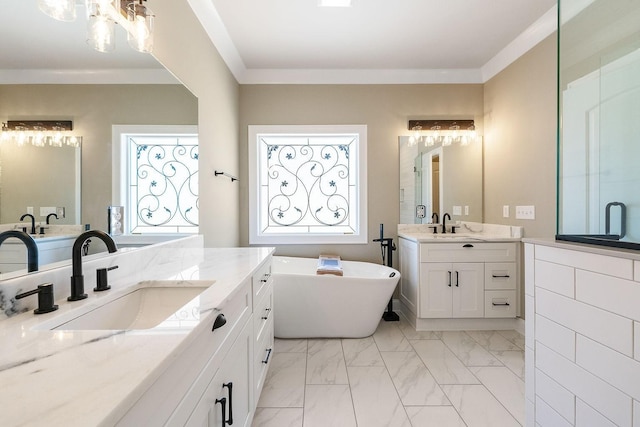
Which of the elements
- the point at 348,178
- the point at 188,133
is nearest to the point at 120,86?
the point at 188,133

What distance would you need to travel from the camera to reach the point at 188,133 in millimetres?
1883

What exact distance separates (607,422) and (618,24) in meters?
1.47

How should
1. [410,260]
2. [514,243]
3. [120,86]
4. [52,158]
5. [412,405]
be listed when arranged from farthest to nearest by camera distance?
[410,260], [514,243], [412,405], [120,86], [52,158]

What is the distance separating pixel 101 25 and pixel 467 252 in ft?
9.83

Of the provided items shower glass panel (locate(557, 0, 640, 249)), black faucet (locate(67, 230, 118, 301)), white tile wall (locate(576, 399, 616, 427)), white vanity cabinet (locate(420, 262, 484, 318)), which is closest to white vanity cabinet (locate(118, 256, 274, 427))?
black faucet (locate(67, 230, 118, 301))

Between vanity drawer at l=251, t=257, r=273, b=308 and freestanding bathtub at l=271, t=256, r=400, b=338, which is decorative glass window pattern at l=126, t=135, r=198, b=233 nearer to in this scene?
vanity drawer at l=251, t=257, r=273, b=308

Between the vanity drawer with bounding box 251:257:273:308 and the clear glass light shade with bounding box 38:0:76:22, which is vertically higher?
the clear glass light shade with bounding box 38:0:76:22

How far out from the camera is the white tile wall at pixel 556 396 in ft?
3.65

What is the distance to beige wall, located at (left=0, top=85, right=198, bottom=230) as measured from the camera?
3.05 ft

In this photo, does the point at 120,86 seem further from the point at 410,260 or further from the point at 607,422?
the point at 410,260

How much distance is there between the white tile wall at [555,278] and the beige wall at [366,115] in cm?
202

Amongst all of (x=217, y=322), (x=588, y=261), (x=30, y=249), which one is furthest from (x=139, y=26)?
(x=588, y=261)

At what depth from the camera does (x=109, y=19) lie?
3.87ft

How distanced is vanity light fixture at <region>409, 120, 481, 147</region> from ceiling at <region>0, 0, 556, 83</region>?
0.47m
